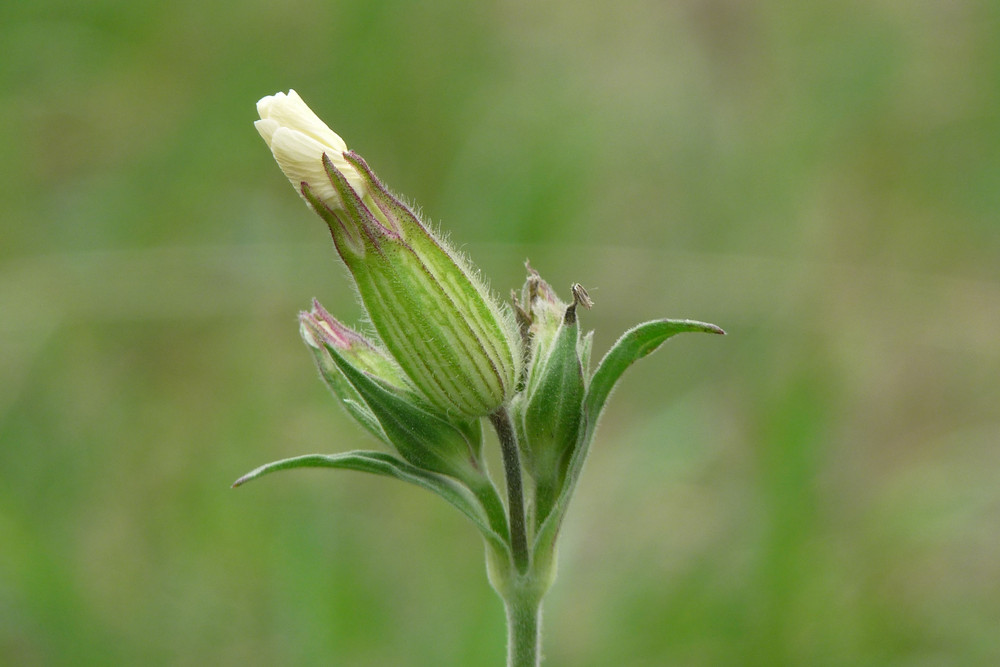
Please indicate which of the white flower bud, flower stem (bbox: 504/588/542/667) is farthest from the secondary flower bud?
flower stem (bbox: 504/588/542/667)

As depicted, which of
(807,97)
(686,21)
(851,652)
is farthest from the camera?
(686,21)

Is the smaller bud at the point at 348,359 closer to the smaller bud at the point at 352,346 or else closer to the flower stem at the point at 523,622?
the smaller bud at the point at 352,346

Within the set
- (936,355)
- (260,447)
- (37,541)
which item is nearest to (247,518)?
(260,447)

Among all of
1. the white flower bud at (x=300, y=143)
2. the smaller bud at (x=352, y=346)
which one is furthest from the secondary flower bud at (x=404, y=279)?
the smaller bud at (x=352, y=346)

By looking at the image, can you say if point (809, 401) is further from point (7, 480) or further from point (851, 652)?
point (7, 480)

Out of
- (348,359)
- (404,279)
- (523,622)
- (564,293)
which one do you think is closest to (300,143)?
Answer: (404,279)
